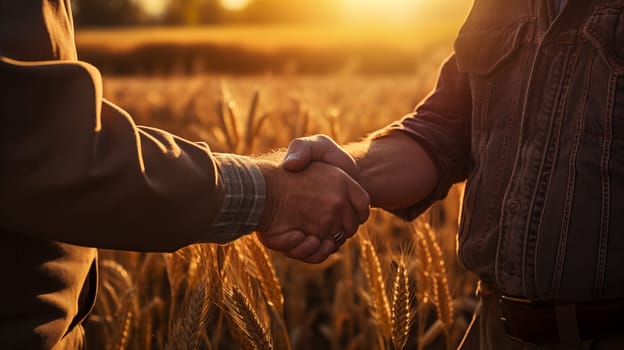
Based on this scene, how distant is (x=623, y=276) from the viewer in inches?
49.4

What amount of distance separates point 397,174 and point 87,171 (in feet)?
2.74

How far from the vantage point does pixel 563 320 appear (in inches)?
51.3

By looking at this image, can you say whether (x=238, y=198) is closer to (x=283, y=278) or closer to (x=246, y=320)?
(x=246, y=320)

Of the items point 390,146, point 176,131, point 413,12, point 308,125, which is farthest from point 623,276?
point 413,12

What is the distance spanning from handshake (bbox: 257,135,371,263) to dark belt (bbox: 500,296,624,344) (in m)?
0.43

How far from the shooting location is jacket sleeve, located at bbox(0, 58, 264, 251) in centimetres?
107

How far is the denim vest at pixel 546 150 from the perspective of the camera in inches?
50.1

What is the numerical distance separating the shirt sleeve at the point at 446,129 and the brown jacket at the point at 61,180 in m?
0.66

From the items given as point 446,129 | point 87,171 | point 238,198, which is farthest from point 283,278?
point 87,171

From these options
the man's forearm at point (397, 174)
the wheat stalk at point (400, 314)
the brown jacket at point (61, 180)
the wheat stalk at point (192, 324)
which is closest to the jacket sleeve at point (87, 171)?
the brown jacket at point (61, 180)

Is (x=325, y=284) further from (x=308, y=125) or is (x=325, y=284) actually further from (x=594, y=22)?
(x=594, y=22)

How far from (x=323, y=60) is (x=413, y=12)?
4206cm

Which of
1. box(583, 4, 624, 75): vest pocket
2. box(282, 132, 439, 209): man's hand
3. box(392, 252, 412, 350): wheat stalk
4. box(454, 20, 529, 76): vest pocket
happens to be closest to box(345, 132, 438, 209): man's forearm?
box(282, 132, 439, 209): man's hand

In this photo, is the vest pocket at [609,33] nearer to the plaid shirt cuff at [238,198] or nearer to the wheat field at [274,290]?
the wheat field at [274,290]
